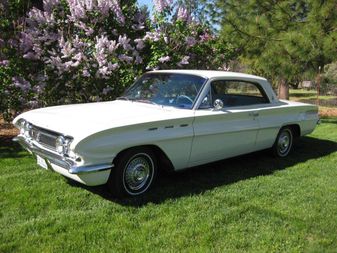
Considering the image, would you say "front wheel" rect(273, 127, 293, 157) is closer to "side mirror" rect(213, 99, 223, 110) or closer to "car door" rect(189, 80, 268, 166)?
"car door" rect(189, 80, 268, 166)

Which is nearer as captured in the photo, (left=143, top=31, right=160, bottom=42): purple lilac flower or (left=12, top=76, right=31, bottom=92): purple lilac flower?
(left=12, top=76, right=31, bottom=92): purple lilac flower

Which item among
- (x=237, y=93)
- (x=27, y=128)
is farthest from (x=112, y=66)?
(x=27, y=128)

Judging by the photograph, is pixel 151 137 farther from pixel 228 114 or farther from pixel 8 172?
pixel 8 172

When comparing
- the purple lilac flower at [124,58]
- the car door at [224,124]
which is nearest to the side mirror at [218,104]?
the car door at [224,124]

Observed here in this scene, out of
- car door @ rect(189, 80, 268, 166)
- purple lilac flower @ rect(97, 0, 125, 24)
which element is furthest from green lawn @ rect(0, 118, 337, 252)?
purple lilac flower @ rect(97, 0, 125, 24)

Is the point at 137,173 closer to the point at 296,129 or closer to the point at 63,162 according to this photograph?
the point at 63,162

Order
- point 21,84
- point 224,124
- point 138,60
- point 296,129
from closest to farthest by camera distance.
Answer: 1. point 224,124
2. point 296,129
3. point 21,84
4. point 138,60

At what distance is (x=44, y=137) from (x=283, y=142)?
4187 millimetres

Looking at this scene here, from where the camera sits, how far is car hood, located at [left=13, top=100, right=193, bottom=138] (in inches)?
172

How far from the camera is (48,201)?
4684mm

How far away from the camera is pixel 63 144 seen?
14.4 feet

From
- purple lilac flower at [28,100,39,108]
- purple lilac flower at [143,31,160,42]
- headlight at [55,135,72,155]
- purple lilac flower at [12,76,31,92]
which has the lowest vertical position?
headlight at [55,135,72,155]

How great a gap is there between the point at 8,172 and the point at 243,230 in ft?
11.0

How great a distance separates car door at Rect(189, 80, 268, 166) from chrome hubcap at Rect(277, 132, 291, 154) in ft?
2.68
